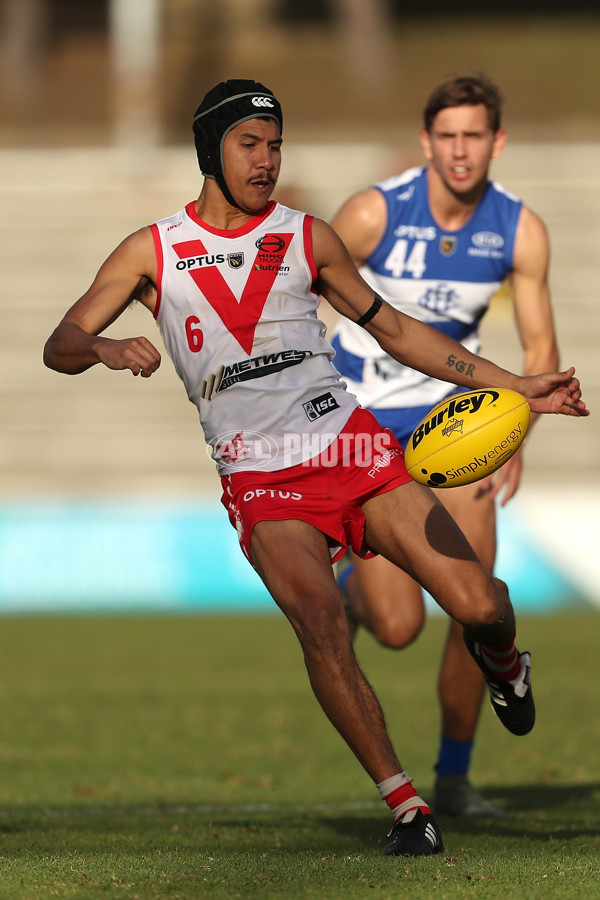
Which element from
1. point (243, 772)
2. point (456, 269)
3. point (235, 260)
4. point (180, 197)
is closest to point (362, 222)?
point (456, 269)

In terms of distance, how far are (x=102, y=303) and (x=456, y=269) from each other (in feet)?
7.15

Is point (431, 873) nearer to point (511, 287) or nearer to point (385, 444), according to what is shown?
point (385, 444)

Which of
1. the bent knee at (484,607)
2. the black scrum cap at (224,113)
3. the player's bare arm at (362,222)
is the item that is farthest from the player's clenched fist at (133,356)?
the player's bare arm at (362,222)

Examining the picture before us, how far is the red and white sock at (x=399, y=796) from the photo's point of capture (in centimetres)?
462

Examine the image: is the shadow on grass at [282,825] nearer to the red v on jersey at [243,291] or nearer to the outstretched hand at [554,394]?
the outstretched hand at [554,394]

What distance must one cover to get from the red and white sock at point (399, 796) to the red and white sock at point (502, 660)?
84 cm

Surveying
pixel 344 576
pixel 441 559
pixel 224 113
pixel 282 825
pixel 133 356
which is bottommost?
pixel 282 825

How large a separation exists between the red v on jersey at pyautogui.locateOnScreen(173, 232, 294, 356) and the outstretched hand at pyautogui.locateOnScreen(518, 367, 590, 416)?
1.11 meters

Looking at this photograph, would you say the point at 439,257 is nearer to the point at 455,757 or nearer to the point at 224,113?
the point at 224,113

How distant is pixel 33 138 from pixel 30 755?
63.6 feet

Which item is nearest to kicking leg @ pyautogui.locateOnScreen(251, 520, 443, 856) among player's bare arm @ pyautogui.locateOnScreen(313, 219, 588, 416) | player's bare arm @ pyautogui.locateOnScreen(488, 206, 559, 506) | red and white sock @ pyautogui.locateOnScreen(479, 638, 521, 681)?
red and white sock @ pyautogui.locateOnScreen(479, 638, 521, 681)

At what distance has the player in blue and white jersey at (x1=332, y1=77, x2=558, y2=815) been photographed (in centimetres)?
631

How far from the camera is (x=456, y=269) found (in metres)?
6.47

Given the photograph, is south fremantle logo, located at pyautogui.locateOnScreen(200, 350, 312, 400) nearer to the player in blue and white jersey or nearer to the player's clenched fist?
the player's clenched fist
